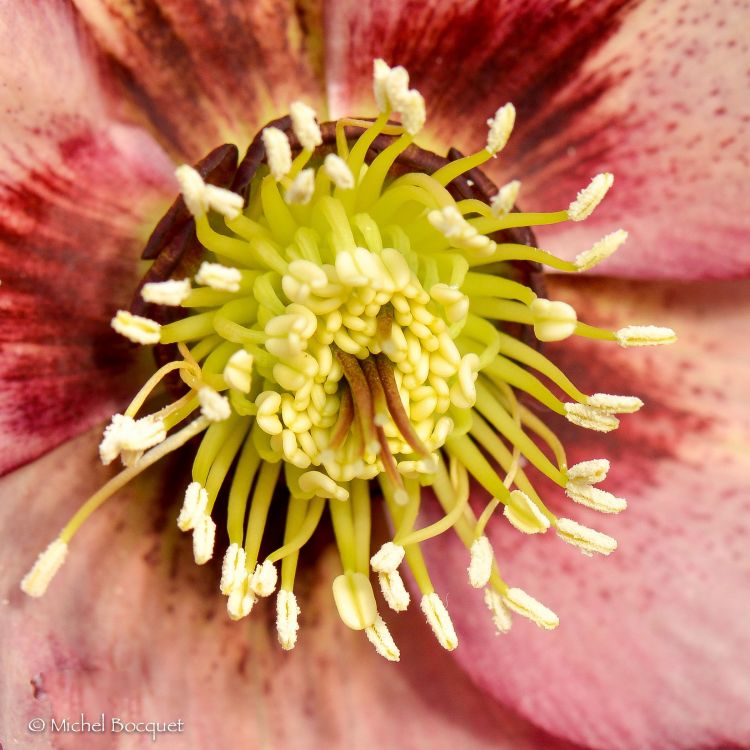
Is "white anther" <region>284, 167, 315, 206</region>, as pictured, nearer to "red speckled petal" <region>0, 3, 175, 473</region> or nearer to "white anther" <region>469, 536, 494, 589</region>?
"red speckled petal" <region>0, 3, 175, 473</region>

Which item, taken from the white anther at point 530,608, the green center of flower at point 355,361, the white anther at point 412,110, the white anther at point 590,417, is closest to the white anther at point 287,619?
Result: the green center of flower at point 355,361

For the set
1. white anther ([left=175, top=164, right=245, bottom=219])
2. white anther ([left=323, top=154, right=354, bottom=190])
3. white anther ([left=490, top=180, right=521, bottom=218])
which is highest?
white anther ([left=175, top=164, right=245, bottom=219])

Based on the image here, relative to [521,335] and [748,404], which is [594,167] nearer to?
[521,335]

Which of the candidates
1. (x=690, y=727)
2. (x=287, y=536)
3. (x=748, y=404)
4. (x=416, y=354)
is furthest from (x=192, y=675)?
(x=748, y=404)

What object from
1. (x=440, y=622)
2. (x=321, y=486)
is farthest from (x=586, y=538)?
(x=321, y=486)

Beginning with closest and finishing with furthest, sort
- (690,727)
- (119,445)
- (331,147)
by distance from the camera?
1. (119,445)
2. (331,147)
3. (690,727)

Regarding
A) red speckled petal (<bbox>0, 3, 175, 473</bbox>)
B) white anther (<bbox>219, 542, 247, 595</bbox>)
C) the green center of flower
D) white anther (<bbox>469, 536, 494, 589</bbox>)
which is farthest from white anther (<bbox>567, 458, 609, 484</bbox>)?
red speckled petal (<bbox>0, 3, 175, 473</bbox>)

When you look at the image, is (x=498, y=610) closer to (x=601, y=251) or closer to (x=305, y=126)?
(x=601, y=251)
